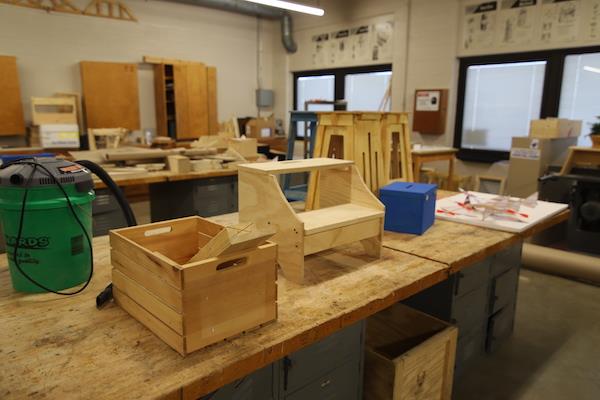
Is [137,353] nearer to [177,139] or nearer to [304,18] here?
[177,139]

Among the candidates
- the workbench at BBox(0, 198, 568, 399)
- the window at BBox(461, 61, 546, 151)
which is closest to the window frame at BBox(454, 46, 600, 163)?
the window at BBox(461, 61, 546, 151)

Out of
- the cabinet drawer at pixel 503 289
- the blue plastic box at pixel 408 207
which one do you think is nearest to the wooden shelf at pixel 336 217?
the blue plastic box at pixel 408 207

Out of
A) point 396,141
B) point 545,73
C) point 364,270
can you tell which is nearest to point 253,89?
point 545,73

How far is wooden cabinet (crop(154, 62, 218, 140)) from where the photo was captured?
20.0 ft

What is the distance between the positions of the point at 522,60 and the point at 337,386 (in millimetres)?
4577

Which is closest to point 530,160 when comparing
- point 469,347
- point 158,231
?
point 469,347

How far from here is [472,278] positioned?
6.44ft

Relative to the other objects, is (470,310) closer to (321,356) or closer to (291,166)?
(321,356)

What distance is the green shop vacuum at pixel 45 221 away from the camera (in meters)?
1.09

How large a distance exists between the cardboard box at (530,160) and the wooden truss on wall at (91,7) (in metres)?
5.16

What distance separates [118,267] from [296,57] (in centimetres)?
673

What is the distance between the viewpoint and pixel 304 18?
7.00 m

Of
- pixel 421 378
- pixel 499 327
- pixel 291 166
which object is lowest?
pixel 499 327

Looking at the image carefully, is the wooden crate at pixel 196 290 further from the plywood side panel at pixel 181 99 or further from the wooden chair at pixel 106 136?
the plywood side panel at pixel 181 99
